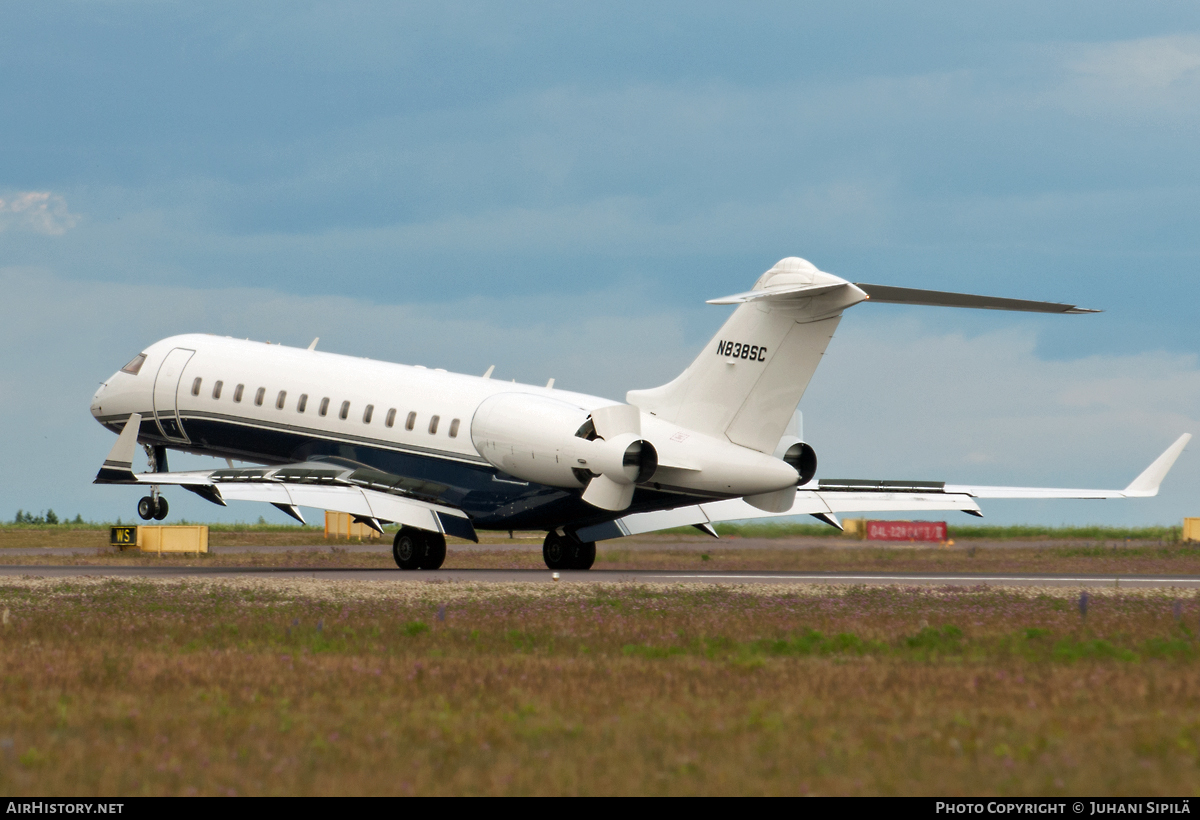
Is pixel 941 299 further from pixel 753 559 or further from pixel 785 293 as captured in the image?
pixel 753 559

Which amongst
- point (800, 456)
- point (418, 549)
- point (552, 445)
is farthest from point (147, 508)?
point (800, 456)

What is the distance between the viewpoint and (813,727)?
9094 mm

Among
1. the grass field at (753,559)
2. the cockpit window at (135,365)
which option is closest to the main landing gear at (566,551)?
the grass field at (753,559)

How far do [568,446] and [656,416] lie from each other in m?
1.94

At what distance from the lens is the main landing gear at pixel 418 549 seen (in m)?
30.1

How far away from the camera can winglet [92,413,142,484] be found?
2864 cm

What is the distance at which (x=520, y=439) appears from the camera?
26.3 m

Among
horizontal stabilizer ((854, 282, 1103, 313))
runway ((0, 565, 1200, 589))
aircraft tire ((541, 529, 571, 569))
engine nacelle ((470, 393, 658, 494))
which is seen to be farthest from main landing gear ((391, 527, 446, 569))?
horizontal stabilizer ((854, 282, 1103, 313))

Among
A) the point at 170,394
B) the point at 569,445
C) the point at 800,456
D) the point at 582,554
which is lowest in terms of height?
the point at 582,554

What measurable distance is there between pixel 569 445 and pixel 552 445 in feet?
1.48

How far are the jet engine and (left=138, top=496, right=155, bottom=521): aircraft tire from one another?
10.8m

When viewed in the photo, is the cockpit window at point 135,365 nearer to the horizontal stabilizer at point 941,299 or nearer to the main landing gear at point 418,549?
the main landing gear at point 418,549

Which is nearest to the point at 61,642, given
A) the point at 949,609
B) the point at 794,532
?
the point at 949,609

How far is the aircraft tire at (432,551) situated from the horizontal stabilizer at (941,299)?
12.4 metres
